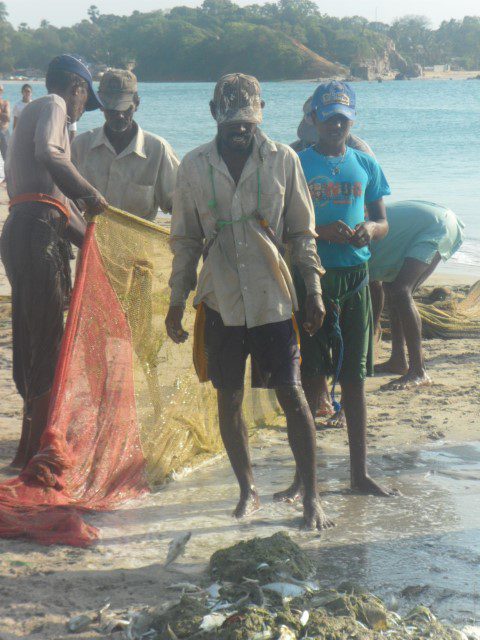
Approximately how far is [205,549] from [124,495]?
2.19 feet

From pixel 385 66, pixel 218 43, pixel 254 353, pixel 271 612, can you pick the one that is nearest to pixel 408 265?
pixel 254 353

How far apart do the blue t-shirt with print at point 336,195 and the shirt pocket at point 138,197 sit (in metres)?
1.10

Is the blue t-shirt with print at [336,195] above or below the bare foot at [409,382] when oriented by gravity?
above

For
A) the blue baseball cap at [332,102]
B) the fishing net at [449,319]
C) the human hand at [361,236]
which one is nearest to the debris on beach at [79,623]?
the human hand at [361,236]

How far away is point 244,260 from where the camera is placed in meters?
3.99

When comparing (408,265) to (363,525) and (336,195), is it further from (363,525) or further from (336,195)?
(363,525)

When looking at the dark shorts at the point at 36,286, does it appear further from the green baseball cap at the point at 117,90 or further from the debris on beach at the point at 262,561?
the debris on beach at the point at 262,561

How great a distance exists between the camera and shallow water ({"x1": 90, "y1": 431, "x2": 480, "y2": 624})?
3.62 metres

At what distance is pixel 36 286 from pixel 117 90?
47.5 inches

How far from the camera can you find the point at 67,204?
15.7ft

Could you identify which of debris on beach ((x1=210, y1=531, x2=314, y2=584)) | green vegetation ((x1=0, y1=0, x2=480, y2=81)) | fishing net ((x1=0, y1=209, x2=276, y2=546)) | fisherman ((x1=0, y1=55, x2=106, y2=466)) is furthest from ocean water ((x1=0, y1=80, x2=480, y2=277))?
green vegetation ((x1=0, y1=0, x2=480, y2=81))

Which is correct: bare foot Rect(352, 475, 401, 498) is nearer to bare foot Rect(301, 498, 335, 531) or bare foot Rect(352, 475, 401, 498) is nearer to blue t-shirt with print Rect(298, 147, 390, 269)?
bare foot Rect(301, 498, 335, 531)

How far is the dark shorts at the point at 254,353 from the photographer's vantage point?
4039mm

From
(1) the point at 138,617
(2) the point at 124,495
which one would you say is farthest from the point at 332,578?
(2) the point at 124,495
